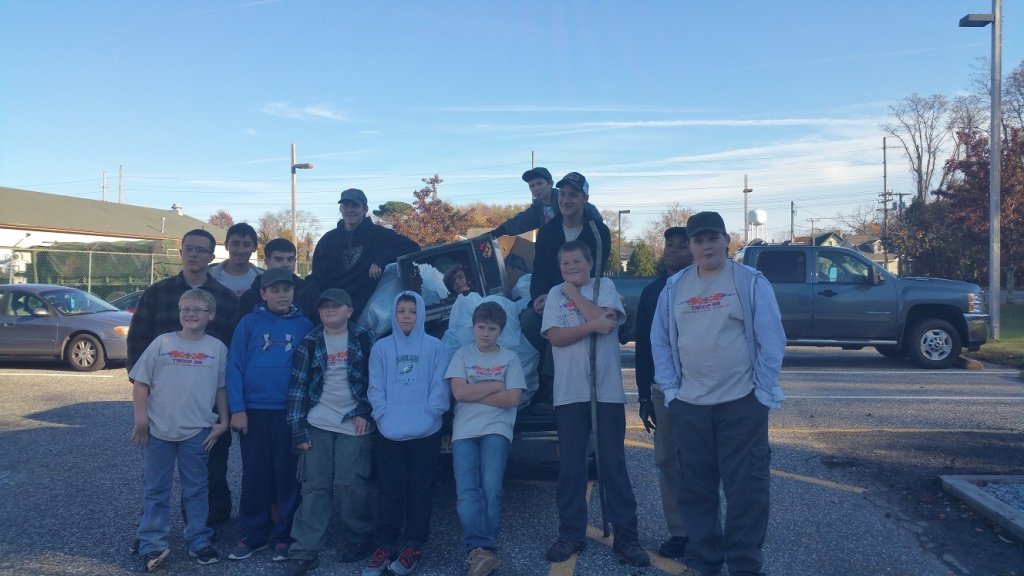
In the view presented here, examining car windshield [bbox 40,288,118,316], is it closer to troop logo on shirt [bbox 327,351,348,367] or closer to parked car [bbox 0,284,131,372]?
parked car [bbox 0,284,131,372]

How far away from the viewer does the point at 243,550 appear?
14.1 feet

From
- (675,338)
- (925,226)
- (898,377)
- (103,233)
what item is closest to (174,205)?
(103,233)

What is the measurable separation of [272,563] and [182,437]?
0.90 m

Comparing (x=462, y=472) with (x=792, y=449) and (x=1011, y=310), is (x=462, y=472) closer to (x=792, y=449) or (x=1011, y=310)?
(x=792, y=449)

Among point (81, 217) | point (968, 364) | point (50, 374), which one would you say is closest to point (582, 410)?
point (50, 374)

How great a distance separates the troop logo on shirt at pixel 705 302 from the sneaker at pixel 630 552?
1403mm

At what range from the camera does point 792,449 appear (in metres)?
6.73

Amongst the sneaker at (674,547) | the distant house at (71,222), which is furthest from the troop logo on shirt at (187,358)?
the distant house at (71,222)

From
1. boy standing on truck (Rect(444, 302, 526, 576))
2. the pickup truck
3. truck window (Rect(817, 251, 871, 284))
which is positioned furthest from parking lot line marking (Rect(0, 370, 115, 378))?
truck window (Rect(817, 251, 871, 284))

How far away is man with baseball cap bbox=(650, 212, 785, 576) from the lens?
3668mm

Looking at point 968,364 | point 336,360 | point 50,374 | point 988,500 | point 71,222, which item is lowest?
point 988,500

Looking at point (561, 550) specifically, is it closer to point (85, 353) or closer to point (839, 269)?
point (839, 269)

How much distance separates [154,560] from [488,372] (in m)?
2.15

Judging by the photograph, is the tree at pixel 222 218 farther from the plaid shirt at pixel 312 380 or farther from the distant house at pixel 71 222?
the plaid shirt at pixel 312 380
